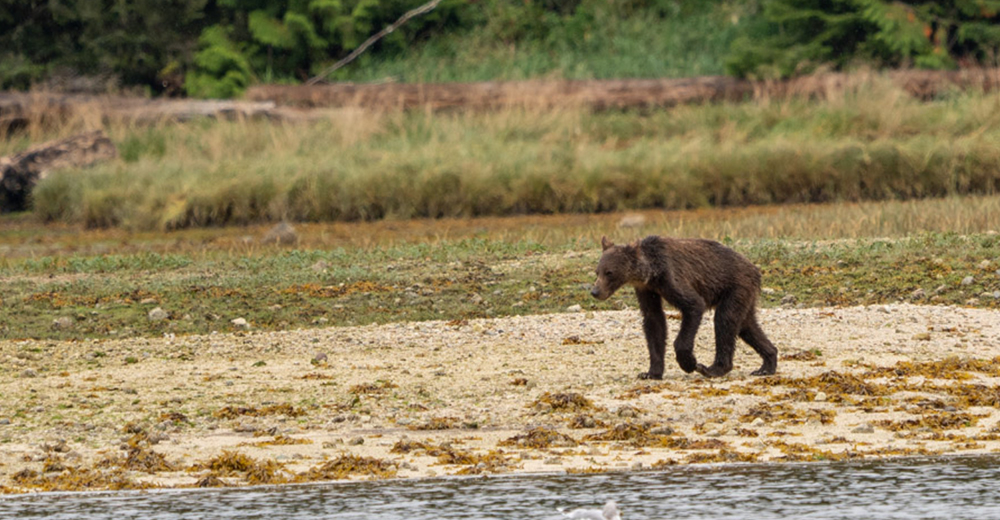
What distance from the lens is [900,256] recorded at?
1408cm

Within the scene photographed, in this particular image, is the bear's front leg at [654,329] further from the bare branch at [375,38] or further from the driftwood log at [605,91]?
the bare branch at [375,38]

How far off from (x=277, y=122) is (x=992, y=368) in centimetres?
1856

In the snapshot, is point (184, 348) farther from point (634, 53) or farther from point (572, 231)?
point (634, 53)

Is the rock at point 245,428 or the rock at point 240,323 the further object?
the rock at point 240,323

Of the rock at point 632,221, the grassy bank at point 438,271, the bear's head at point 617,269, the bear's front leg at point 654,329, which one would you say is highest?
the bear's head at point 617,269

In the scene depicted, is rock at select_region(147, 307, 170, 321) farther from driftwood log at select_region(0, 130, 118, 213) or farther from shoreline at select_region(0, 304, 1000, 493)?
driftwood log at select_region(0, 130, 118, 213)

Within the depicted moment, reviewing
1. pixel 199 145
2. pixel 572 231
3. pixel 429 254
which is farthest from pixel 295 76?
pixel 429 254

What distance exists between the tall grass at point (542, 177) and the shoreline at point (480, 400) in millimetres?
9674

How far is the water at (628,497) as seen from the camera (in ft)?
21.3

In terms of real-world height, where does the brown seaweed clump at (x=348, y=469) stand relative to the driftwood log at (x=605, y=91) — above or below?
below

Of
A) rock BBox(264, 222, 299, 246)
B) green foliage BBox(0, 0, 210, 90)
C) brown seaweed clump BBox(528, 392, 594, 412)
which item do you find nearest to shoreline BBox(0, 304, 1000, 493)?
brown seaweed clump BBox(528, 392, 594, 412)

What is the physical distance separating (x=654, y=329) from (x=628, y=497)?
8.81 ft

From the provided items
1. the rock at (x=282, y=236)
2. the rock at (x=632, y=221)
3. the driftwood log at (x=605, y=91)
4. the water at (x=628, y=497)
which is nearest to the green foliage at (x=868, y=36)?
the driftwood log at (x=605, y=91)

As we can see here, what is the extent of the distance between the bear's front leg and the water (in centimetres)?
203
